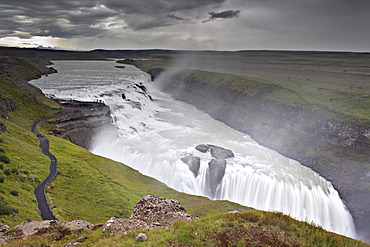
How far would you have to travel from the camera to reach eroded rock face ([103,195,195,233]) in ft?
53.2

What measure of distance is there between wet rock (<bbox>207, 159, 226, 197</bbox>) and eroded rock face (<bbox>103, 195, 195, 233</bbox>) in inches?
1304

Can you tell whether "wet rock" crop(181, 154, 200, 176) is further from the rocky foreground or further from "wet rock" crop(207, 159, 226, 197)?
the rocky foreground

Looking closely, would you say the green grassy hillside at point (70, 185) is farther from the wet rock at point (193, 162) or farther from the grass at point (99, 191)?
the wet rock at point (193, 162)

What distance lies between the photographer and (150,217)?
18.5 m

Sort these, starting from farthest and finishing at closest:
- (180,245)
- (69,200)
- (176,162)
A: (176,162)
(69,200)
(180,245)

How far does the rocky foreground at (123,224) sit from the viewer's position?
642 inches

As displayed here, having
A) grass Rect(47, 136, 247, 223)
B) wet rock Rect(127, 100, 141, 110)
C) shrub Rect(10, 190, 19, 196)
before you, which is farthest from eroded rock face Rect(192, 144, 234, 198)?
wet rock Rect(127, 100, 141, 110)

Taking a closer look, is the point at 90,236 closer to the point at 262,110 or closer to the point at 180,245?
the point at 180,245

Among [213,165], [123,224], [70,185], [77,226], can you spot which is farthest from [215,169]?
[123,224]

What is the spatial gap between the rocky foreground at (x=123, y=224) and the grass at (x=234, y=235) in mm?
1144

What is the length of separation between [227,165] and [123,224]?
41435 mm

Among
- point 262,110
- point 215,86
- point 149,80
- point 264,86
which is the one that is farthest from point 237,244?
point 149,80

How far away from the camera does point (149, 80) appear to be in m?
178

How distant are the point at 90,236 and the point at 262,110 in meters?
84.1
